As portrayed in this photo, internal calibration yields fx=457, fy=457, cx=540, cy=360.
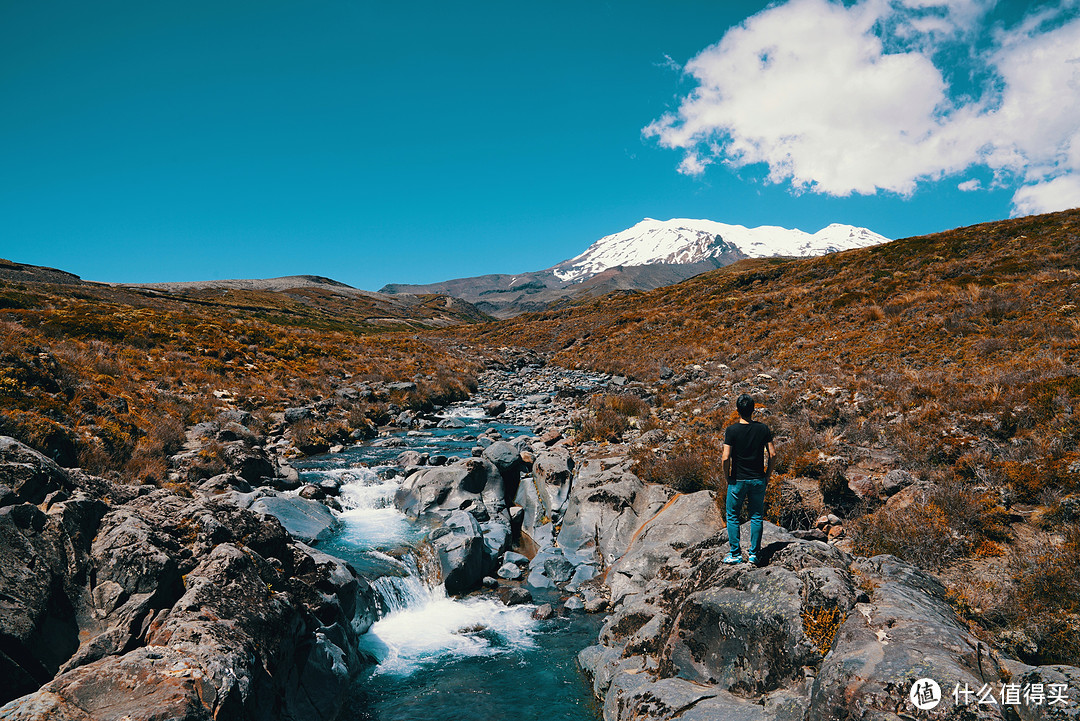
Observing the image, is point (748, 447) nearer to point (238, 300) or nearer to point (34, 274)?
point (34, 274)

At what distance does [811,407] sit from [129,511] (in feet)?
56.9

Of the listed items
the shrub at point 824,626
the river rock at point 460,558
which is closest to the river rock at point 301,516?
the river rock at point 460,558

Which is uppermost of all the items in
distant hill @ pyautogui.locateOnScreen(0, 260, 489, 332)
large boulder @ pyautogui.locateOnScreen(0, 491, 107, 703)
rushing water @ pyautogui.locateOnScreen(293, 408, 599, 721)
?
distant hill @ pyautogui.locateOnScreen(0, 260, 489, 332)

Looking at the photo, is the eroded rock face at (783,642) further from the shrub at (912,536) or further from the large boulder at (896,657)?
the shrub at (912,536)

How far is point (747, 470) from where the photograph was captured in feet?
23.8

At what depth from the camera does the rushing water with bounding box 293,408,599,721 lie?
7984mm

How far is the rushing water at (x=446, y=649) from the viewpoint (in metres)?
7.98

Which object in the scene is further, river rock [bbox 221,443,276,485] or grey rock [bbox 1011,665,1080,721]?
river rock [bbox 221,443,276,485]

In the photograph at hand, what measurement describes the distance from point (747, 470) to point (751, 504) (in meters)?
0.54

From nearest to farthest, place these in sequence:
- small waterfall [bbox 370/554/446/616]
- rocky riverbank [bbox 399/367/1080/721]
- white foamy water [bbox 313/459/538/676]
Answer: rocky riverbank [bbox 399/367/1080/721] < white foamy water [bbox 313/459/538/676] < small waterfall [bbox 370/554/446/616]

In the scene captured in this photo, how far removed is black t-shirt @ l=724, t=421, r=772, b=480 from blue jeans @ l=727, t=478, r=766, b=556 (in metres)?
0.11

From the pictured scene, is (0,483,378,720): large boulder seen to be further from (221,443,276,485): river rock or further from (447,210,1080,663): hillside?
(447,210,1080,663): hillside

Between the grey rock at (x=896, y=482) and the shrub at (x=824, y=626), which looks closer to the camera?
the shrub at (x=824, y=626)

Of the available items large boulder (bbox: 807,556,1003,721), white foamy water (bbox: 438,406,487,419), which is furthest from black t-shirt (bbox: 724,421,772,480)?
white foamy water (bbox: 438,406,487,419)
